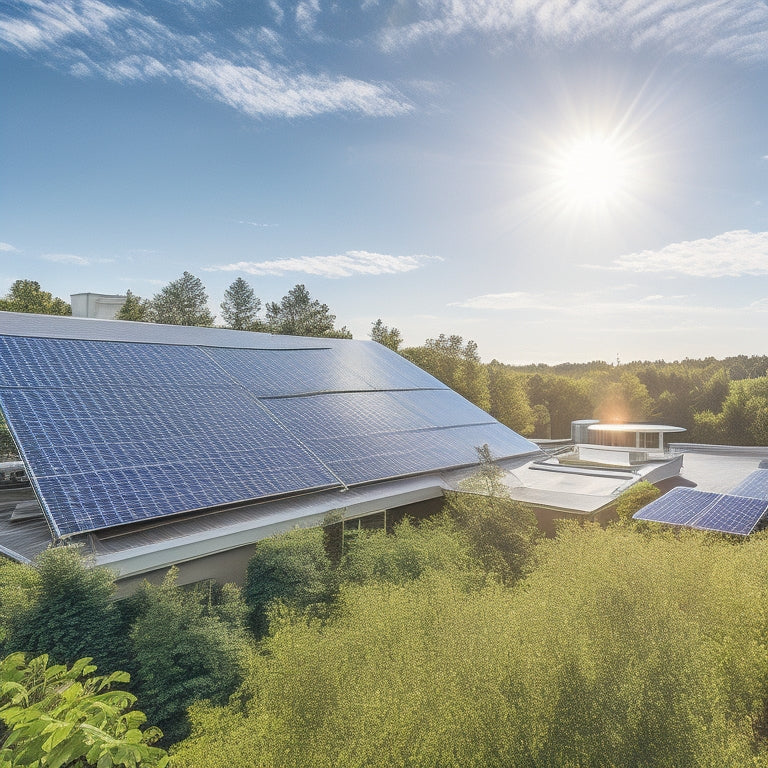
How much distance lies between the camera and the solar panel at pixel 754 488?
17156 millimetres

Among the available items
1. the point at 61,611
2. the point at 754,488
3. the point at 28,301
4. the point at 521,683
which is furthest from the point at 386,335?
the point at 521,683

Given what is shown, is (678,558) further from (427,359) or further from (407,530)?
(427,359)

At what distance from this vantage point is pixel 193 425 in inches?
547

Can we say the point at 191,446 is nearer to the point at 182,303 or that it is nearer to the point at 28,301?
the point at 182,303

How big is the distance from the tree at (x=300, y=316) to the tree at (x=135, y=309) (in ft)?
41.5

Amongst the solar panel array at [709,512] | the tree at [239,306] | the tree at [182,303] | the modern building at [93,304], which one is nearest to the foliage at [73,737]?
the solar panel array at [709,512]

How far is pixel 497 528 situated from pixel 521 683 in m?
7.51

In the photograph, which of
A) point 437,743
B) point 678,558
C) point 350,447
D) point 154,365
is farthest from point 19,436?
point 678,558

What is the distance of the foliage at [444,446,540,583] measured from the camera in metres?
11.3

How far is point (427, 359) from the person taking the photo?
42531 millimetres

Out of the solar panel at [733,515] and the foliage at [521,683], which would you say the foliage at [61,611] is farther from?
the solar panel at [733,515]

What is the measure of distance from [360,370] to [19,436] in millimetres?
15804

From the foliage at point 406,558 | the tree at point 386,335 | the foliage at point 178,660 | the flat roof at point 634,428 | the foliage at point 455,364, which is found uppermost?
the tree at point 386,335

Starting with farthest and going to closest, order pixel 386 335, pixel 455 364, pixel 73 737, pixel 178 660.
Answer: pixel 386 335, pixel 455 364, pixel 178 660, pixel 73 737
